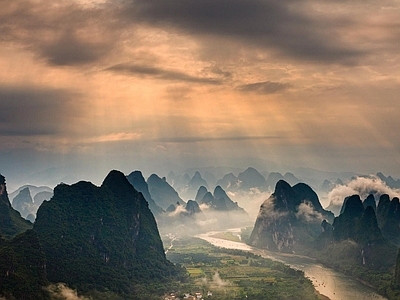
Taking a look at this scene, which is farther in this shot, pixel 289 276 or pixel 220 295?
pixel 289 276

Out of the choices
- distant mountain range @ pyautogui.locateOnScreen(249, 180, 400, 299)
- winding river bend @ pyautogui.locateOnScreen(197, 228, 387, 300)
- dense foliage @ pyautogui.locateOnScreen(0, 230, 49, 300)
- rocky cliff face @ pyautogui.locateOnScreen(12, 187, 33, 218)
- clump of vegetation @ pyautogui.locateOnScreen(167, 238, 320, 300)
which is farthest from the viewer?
rocky cliff face @ pyautogui.locateOnScreen(12, 187, 33, 218)

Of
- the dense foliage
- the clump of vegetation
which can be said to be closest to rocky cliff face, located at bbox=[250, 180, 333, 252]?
the clump of vegetation

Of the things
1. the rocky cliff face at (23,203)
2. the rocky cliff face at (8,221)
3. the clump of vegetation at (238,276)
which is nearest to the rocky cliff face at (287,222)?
the clump of vegetation at (238,276)

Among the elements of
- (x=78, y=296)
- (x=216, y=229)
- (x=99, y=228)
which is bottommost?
(x=216, y=229)

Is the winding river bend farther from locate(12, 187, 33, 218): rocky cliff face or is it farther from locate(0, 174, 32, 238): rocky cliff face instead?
locate(12, 187, 33, 218): rocky cliff face

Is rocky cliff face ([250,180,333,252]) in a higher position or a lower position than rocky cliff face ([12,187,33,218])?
lower

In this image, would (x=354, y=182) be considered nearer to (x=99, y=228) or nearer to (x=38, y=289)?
(x=99, y=228)

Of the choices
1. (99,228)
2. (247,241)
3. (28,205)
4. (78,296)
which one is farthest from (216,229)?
(78,296)

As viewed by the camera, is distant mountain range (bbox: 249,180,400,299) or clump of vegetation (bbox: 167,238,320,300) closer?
clump of vegetation (bbox: 167,238,320,300)

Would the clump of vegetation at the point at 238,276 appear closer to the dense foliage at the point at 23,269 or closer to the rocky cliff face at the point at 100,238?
the rocky cliff face at the point at 100,238
